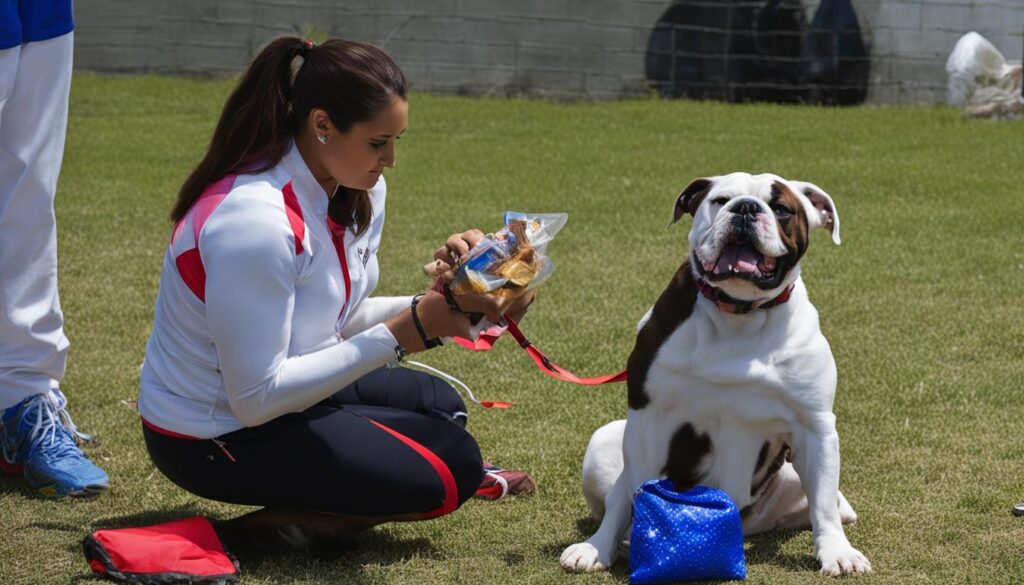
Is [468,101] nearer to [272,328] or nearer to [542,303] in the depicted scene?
[542,303]

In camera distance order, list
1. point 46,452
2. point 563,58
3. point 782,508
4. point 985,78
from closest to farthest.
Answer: point 782,508 < point 46,452 < point 985,78 < point 563,58

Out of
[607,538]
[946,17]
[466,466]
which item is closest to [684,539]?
[607,538]

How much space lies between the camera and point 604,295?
6887mm

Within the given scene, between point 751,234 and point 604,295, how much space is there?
11.6 feet

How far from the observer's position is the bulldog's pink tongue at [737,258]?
3.37 m

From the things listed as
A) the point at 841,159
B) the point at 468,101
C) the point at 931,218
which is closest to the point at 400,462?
the point at 931,218

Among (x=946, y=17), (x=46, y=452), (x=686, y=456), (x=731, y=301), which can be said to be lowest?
(x=46, y=452)

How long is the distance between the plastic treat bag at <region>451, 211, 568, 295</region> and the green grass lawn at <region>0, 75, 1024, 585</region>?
0.76 m

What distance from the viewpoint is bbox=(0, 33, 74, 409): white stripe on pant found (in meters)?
4.25

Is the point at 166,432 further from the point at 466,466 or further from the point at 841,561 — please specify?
the point at 841,561

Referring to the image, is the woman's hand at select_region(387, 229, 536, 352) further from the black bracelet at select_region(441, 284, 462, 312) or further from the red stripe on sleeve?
the red stripe on sleeve

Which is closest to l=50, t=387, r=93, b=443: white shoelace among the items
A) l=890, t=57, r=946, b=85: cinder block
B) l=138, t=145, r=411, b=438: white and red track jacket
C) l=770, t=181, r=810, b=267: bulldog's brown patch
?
l=138, t=145, r=411, b=438: white and red track jacket

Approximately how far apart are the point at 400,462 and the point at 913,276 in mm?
4378

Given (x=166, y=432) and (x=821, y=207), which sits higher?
(x=821, y=207)
